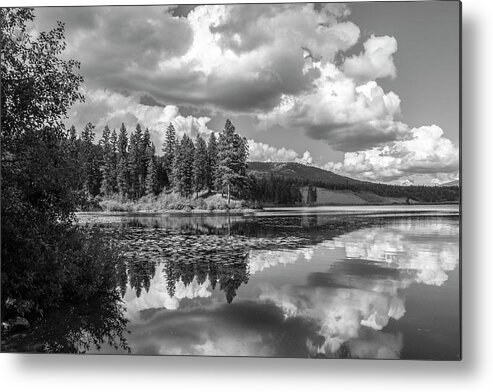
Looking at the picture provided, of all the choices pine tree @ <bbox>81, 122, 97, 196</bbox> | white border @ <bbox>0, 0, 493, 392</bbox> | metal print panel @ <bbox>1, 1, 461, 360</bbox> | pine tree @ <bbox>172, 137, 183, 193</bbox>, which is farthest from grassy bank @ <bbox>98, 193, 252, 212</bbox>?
white border @ <bbox>0, 0, 493, 392</bbox>

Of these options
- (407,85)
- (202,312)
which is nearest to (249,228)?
(202,312)

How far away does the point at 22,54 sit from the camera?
4719 millimetres

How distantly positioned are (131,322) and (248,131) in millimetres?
2747

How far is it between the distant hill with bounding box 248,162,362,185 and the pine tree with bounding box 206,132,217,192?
501mm

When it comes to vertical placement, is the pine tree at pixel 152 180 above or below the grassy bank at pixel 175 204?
above

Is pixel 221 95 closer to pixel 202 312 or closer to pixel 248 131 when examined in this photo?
pixel 248 131

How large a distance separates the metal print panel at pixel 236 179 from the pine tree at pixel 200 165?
0.08 feet

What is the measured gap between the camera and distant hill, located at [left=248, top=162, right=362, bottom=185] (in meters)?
4.89

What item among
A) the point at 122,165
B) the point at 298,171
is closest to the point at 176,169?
the point at 122,165

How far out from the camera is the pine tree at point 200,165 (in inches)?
196

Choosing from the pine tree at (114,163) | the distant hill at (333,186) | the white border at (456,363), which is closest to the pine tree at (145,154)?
the pine tree at (114,163)

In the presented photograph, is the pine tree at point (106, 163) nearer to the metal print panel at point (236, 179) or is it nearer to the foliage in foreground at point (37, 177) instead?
the metal print panel at point (236, 179)

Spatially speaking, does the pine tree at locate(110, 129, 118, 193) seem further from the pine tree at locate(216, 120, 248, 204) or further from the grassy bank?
the pine tree at locate(216, 120, 248, 204)

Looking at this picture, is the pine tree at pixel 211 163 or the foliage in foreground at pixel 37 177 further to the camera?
the pine tree at pixel 211 163
